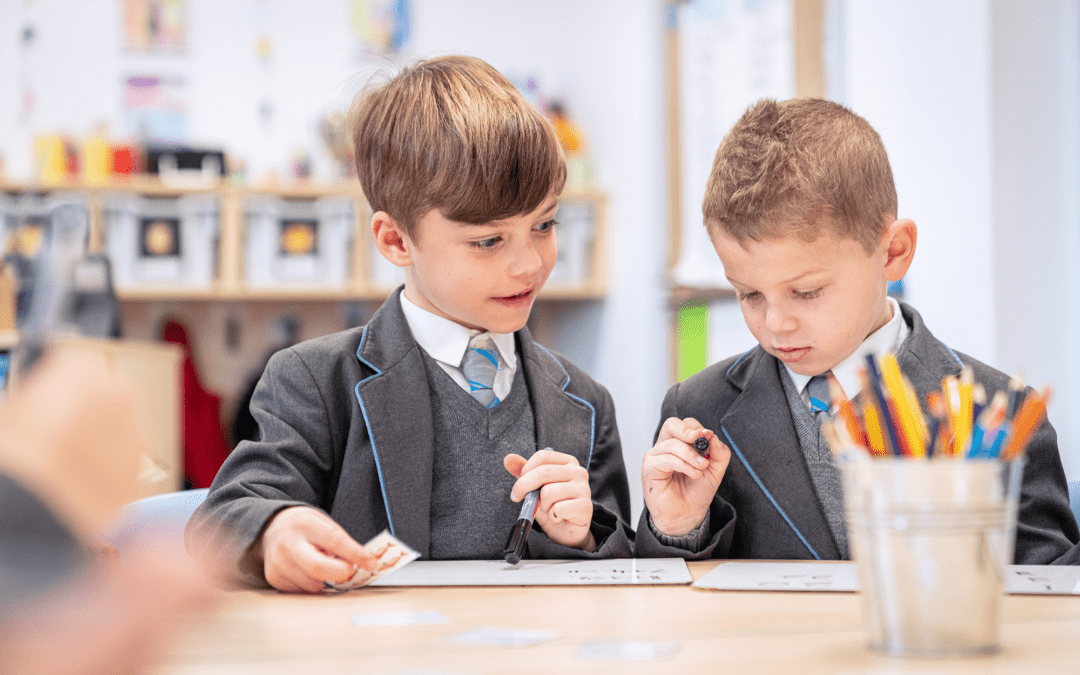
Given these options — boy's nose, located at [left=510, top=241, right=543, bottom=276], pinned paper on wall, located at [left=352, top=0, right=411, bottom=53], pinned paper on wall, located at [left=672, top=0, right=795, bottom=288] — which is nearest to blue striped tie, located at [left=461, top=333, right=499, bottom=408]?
boy's nose, located at [left=510, top=241, right=543, bottom=276]

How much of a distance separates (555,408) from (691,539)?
0.26 meters

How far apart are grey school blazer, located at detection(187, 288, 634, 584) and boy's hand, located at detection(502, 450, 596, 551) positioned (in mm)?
48

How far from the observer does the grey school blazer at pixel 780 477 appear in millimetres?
1000

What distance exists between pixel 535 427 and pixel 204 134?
3.02m

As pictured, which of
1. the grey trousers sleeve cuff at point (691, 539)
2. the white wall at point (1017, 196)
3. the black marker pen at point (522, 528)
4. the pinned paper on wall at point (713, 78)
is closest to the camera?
the black marker pen at point (522, 528)

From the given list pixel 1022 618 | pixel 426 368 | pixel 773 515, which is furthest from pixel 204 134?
pixel 1022 618

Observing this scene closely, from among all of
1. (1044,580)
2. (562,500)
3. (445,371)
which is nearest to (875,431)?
(1044,580)

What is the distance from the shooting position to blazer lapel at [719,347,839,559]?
42.7 inches

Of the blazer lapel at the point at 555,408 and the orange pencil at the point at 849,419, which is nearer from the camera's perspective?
the orange pencil at the point at 849,419

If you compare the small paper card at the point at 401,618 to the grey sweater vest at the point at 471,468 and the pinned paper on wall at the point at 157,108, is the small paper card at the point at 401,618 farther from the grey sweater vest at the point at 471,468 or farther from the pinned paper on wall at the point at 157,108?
the pinned paper on wall at the point at 157,108

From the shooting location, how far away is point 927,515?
0.47 meters

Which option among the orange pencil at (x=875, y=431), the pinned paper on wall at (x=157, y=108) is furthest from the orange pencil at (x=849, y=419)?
the pinned paper on wall at (x=157, y=108)

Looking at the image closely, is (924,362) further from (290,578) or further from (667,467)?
(290,578)

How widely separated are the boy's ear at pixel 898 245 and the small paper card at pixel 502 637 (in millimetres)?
693
